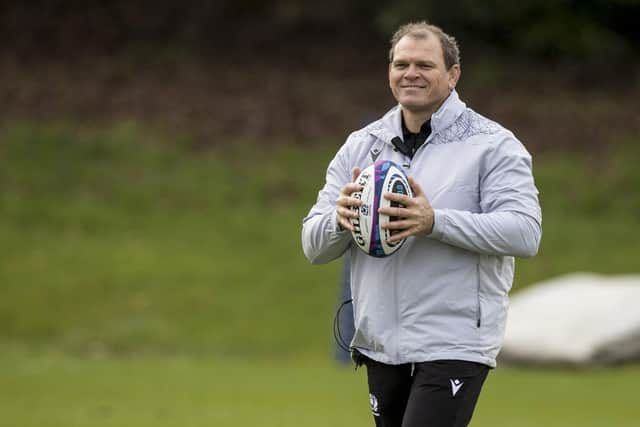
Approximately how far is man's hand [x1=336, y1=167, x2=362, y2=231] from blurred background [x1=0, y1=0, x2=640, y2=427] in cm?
545

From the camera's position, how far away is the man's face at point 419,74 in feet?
14.6

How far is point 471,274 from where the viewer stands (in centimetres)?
438

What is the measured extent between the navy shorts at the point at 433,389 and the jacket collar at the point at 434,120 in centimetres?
84

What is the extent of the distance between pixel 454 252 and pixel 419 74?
657mm

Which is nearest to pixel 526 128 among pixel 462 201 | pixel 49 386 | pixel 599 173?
pixel 599 173

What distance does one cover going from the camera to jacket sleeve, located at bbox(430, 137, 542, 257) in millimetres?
4234

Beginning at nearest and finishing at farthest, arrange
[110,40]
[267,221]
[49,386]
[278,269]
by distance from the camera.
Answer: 1. [49,386]
2. [278,269]
3. [267,221]
4. [110,40]

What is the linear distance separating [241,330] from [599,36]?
10929 mm

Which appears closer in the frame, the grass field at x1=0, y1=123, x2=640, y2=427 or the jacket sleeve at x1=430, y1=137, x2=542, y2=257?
the jacket sleeve at x1=430, y1=137, x2=542, y2=257

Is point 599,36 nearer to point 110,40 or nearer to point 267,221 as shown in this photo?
point 267,221

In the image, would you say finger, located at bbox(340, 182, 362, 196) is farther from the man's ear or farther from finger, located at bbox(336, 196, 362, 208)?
the man's ear

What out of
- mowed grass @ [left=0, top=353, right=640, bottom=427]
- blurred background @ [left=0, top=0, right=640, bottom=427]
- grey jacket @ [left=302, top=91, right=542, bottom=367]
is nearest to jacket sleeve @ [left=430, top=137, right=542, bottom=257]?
grey jacket @ [left=302, top=91, right=542, bottom=367]

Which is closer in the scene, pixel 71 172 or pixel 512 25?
pixel 71 172

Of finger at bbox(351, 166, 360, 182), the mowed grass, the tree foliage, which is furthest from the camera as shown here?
the tree foliage
